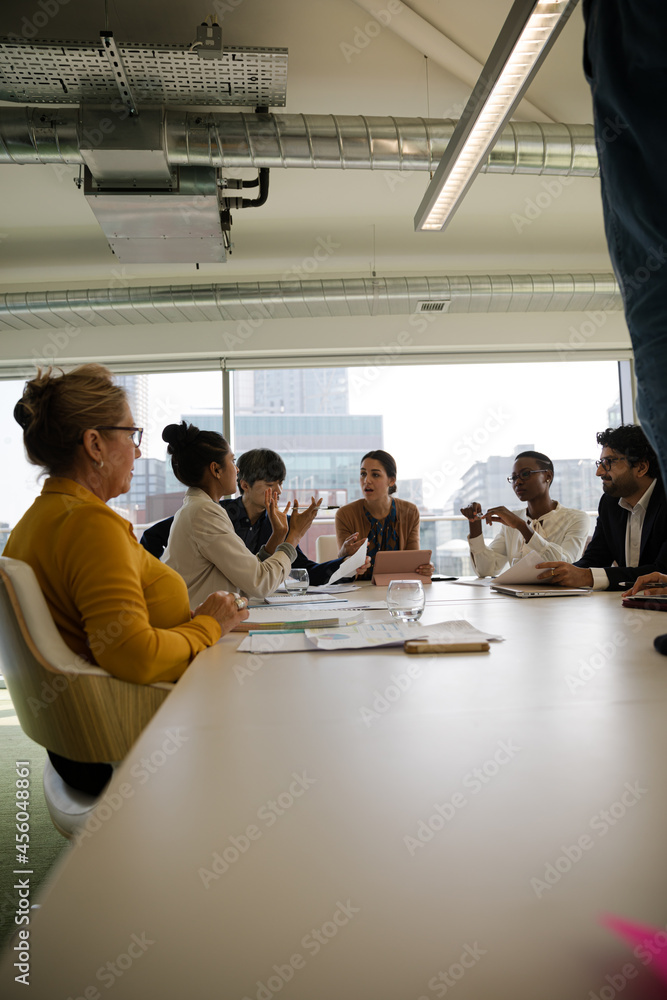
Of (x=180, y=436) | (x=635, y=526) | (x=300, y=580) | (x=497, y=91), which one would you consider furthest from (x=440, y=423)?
(x=180, y=436)

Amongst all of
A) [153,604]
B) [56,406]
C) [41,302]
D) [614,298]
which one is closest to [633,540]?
[153,604]

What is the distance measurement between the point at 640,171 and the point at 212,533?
1828mm

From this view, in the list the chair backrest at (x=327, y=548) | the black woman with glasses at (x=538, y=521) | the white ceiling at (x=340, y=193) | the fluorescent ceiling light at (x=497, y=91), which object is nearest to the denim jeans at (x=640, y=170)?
the fluorescent ceiling light at (x=497, y=91)

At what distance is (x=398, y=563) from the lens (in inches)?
123

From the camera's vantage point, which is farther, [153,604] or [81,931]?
[153,604]

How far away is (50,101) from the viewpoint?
10.2 ft

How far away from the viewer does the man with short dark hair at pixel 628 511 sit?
8.66 feet

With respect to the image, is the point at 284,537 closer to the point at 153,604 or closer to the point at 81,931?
the point at 153,604

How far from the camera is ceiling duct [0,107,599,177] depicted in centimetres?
319

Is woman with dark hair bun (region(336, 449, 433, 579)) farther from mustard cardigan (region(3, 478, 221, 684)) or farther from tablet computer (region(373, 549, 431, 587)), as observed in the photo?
mustard cardigan (region(3, 478, 221, 684))

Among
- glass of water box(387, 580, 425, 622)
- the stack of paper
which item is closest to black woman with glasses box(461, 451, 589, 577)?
the stack of paper

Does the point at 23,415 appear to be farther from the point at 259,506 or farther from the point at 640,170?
the point at 259,506

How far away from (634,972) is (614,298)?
19.7ft

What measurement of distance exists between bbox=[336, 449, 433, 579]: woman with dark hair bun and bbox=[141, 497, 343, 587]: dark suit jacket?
2.13ft
